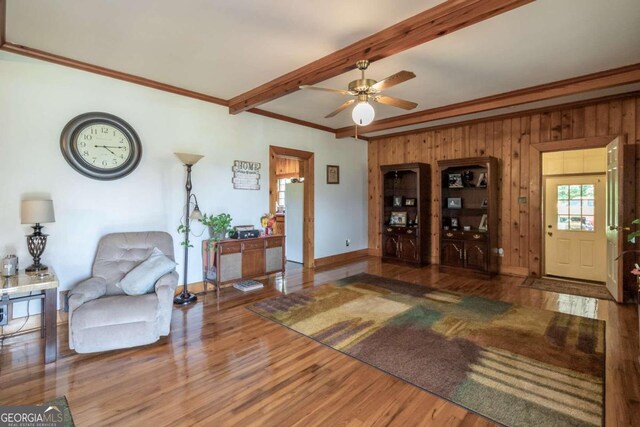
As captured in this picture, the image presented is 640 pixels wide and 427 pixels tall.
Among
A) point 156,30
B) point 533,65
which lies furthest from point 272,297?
point 533,65

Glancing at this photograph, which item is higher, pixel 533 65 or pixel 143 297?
pixel 533 65

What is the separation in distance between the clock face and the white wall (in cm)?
18

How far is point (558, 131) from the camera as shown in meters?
4.78

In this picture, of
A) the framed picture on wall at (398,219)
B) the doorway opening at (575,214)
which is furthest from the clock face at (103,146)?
the doorway opening at (575,214)

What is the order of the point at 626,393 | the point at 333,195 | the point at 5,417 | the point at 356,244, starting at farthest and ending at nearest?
the point at 356,244 → the point at 333,195 → the point at 626,393 → the point at 5,417

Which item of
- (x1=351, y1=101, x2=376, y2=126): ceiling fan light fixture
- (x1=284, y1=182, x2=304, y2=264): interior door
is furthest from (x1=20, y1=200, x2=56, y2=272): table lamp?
(x1=284, y1=182, x2=304, y2=264): interior door

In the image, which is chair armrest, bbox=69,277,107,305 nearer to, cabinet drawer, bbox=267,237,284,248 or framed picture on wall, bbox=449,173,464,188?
cabinet drawer, bbox=267,237,284,248

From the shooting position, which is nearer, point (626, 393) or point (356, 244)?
point (626, 393)

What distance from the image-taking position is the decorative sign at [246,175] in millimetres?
4746

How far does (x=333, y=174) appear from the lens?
21.0 feet

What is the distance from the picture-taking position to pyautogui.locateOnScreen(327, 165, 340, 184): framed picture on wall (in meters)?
6.31

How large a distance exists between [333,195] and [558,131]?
3861 millimetres

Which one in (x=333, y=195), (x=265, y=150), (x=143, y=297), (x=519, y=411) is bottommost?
(x=519, y=411)

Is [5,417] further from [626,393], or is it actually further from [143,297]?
[626,393]
